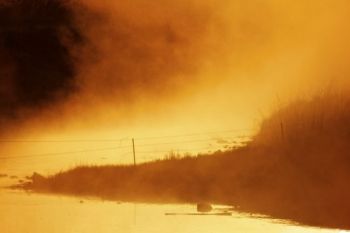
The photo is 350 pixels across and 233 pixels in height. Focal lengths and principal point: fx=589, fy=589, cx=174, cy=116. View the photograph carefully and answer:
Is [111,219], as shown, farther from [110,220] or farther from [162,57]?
[162,57]

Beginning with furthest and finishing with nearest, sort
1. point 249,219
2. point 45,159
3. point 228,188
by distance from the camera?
point 45,159
point 228,188
point 249,219

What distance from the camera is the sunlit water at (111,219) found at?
5383mm

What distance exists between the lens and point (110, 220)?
5.67 metres

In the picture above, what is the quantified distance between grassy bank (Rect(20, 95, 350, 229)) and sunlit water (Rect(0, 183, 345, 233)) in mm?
349

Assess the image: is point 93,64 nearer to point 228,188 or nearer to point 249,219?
point 228,188

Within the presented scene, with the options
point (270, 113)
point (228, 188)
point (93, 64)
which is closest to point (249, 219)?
point (228, 188)

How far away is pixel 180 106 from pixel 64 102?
1.50 metres

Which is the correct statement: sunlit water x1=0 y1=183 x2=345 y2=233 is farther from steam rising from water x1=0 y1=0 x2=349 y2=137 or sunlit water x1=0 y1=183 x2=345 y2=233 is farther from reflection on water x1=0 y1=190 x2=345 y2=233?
steam rising from water x1=0 y1=0 x2=349 y2=137

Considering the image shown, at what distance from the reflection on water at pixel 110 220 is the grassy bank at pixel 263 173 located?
1.21 ft

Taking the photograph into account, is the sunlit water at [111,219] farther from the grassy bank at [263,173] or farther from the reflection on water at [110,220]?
the grassy bank at [263,173]

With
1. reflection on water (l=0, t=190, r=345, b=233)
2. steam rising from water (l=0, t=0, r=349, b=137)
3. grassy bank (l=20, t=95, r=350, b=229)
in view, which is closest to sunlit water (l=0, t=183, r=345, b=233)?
reflection on water (l=0, t=190, r=345, b=233)

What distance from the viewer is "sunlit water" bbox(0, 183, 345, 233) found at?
5383 mm

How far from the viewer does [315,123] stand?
684cm

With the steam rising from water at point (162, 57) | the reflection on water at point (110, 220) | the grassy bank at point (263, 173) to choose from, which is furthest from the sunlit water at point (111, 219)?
the steam rising from water at point (162, 57)
